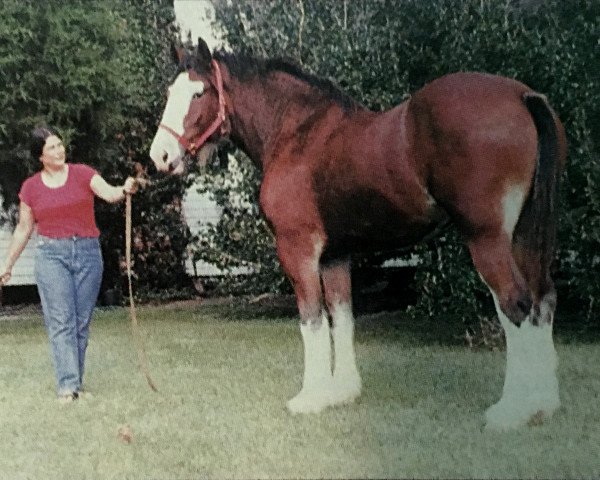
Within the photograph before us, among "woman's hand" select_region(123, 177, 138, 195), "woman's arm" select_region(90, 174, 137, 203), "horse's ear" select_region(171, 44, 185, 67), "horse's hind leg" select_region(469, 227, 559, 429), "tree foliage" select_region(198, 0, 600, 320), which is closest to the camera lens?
"horse's hind leg" select_region(469, 227, 559, 429)

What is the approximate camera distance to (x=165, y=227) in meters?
6.05

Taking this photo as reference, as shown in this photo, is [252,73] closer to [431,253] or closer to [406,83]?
[406,83]

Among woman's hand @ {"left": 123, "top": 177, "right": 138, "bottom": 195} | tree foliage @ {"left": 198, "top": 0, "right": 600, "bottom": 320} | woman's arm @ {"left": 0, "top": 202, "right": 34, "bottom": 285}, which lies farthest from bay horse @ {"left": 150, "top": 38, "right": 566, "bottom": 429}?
tree foliage @ {"left": 198, "top": 0, "right": 600, "bottom": 320}

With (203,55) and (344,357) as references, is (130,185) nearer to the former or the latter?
(203,55)

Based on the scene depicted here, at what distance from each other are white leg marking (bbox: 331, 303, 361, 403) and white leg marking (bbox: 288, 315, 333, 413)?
0.08 metres

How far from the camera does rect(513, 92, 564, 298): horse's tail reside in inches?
94.6

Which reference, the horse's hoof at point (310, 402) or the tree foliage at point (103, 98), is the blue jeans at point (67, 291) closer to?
the horse's hoof at point (310, 402)

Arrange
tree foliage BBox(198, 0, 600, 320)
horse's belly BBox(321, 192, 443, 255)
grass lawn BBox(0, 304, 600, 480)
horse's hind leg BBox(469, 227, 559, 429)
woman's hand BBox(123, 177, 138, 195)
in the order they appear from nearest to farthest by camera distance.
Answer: grass lawn BBox(0, 304, 600, 480) < horse's hind leg BBox(469, 227, 559, 429) < horse's belly BBox(321, 192, 443, 255) < woman's hand BBox(123, 177, 138, 195) < tree foliage BBox(198, 0, 600, 320)

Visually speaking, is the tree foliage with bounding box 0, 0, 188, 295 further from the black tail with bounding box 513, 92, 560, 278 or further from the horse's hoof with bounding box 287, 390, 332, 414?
the black tail with bounding box 513, 92, 560, 278

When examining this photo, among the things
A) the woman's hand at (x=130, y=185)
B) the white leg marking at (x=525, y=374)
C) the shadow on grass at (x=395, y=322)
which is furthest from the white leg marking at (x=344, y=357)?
the shadow on grass at (x=395, y=322)

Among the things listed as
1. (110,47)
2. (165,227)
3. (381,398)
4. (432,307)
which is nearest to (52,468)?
(381,398)

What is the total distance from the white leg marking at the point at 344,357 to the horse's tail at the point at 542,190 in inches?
28.9

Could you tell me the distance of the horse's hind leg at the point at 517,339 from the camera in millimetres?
2365

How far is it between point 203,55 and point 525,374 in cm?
152
